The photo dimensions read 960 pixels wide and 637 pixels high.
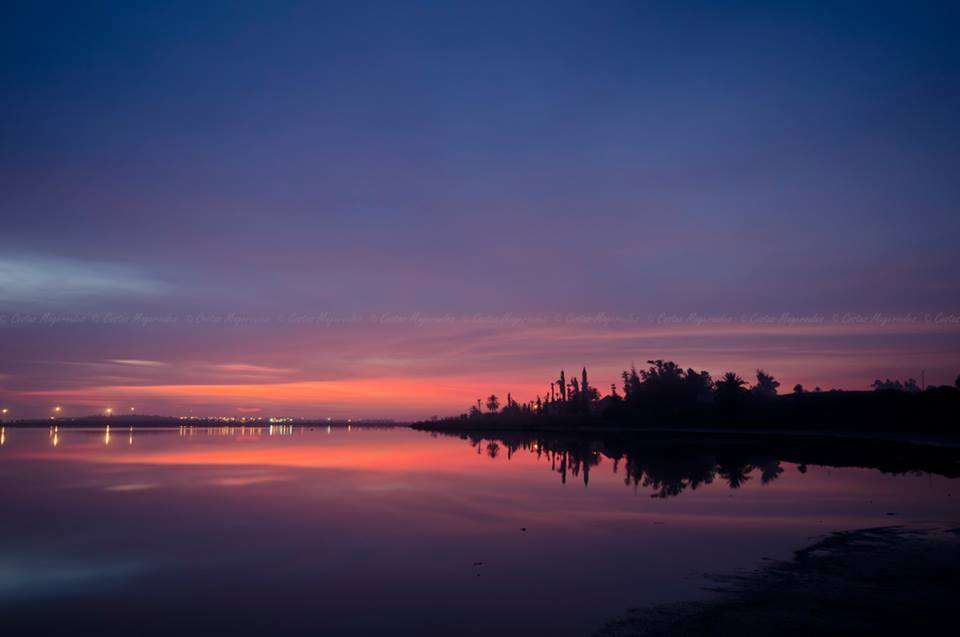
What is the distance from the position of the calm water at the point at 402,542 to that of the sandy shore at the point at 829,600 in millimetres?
951

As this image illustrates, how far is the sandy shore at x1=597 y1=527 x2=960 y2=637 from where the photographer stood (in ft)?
35.0

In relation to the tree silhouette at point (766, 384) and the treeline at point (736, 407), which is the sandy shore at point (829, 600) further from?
the tree silhouette at point (766, 384)

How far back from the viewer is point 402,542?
19.6m

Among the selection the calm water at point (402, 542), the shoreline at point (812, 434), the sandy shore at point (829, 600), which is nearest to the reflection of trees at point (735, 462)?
the calm water at point (402, 542)

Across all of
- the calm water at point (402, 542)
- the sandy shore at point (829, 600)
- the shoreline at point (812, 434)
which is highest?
the sandy shore at point (829, 600)

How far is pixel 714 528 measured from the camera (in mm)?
20781

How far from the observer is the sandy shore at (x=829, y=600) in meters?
10.7

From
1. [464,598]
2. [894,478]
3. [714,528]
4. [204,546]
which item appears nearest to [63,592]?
[204,546]

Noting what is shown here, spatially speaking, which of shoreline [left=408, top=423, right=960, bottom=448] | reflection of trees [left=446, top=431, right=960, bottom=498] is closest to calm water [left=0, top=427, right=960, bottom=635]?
reflection of trees [left=446, top=431, right=960, bottom=498]

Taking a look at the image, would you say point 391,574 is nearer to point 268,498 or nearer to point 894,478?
point 268,498

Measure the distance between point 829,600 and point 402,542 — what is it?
11741 millimetres

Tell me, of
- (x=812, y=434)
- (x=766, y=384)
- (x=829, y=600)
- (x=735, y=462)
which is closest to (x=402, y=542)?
(x=829, y=600)

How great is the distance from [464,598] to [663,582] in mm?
4415

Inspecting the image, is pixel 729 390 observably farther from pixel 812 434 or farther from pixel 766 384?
pixel 766 384
